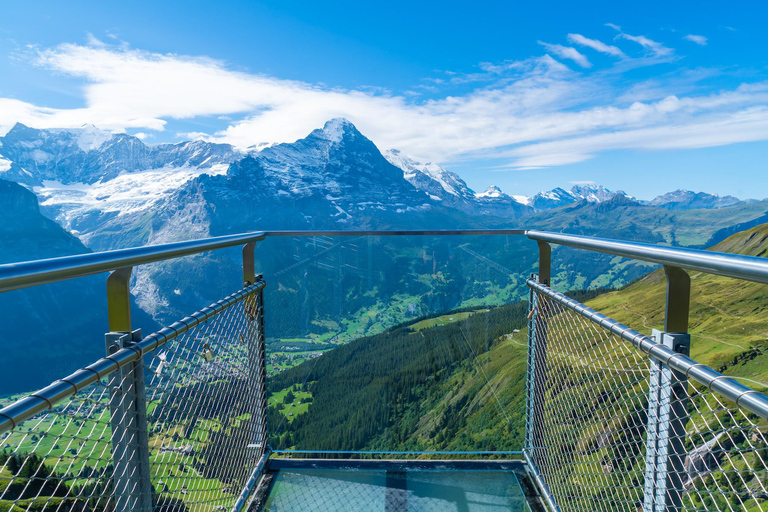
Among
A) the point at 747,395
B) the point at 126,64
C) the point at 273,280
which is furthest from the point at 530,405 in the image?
the point at 126,64

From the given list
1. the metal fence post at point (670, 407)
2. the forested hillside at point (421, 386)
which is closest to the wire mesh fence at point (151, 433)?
the forested hillside at point (421, 386)

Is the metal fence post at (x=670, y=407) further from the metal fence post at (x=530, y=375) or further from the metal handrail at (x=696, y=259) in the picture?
the metal fence post at (x=530, y=375)

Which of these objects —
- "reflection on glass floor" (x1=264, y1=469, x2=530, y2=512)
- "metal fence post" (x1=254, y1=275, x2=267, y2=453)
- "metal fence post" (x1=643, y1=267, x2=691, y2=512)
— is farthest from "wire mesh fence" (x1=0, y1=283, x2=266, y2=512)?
"metal fence post" (x1=643, y1=267, x2=691, y2=512)

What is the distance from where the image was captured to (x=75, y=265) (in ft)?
3.56

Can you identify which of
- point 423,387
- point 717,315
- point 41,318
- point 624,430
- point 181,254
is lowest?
point 41,318

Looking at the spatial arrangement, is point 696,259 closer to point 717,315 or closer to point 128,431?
point 128,431

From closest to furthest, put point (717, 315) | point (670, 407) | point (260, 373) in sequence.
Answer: point (670, 407) → point (260, 373) → point (717, 315)

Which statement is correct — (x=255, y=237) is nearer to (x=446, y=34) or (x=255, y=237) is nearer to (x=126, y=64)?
(x=446, y=34)

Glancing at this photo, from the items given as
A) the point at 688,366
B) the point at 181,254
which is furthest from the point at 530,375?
the point at 181,254

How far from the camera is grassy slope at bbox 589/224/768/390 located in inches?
55.2

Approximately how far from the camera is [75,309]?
116m

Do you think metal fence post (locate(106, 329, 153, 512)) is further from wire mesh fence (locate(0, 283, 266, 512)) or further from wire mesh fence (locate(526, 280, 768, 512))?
wire mesh fence (locate(526, 280, 768, 512))

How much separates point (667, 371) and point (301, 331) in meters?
3.51

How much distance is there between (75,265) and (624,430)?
1.86m
